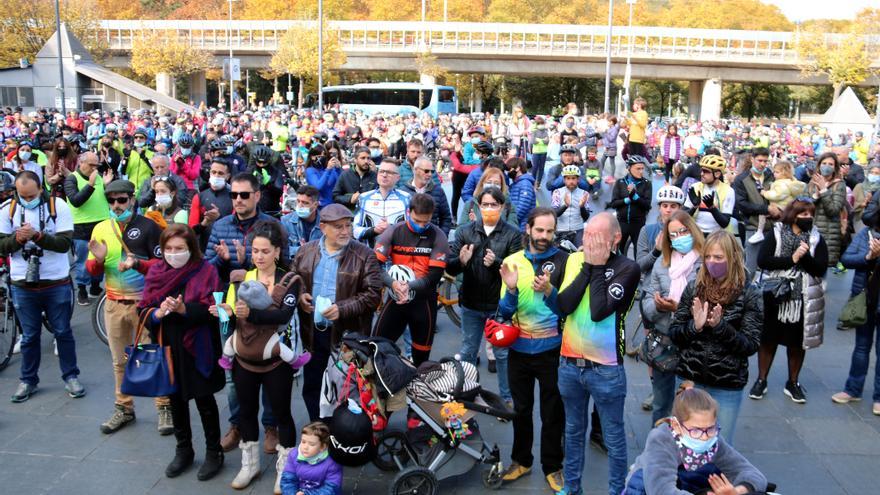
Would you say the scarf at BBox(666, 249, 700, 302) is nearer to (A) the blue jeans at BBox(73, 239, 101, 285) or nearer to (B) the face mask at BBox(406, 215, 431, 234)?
(B) the face mask at BBox(406, 215, 431, 234)

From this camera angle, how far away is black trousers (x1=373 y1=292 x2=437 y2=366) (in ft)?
20.6

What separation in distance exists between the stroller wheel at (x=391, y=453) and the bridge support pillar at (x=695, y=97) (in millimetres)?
77497

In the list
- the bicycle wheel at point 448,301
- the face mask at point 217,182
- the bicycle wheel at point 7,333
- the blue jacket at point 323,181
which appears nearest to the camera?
the bicycle wheel at point 7,333

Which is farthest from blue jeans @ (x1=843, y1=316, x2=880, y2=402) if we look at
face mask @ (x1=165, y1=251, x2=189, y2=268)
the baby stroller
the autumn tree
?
the autumn tree

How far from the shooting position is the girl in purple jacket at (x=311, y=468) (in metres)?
4.88

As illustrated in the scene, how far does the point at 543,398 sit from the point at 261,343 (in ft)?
6.14

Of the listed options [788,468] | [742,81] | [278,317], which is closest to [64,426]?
[278,317]

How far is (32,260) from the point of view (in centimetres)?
658

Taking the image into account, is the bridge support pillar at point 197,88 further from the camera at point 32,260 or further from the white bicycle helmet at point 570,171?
the camera at point 32,260

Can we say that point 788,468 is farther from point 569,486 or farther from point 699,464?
point 699,464

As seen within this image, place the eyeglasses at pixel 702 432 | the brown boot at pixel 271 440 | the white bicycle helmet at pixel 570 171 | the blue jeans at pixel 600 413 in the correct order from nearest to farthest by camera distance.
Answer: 1. the eyeglasses at pixel 702 432
2. the blue jeans at pixel 600 413
3. the brown boot at pixel 271 440
4. the white bicycle helmet at pixel 570 171

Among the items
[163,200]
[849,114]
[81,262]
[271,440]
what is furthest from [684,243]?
[849,114]

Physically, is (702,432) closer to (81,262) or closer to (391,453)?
(391,453)

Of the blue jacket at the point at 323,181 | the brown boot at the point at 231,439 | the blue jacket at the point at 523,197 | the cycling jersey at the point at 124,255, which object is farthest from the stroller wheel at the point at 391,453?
the blue jacket at the point at 323,181
